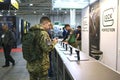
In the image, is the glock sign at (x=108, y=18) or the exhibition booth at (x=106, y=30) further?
the glock sign at (x=108, y=18)

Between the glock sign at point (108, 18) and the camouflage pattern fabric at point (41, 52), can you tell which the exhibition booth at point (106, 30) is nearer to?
the glock sign at point (108, 18)

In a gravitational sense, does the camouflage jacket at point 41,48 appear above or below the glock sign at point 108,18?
below

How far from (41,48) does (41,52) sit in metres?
0.09

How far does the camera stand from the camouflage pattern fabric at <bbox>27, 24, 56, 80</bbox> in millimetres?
4242

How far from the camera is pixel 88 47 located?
9.66 metres

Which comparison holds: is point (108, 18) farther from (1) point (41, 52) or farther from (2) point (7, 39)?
(2) point (7, 39)

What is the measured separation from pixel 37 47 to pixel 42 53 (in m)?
0.14

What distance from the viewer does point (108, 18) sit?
665 cm

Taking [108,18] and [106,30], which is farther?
[106,30]

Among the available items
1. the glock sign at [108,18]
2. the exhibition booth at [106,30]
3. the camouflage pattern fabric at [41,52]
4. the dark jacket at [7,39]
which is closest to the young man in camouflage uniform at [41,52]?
the camouflage pattern fabric at [41,52]

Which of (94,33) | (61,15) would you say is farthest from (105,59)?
(61,15)

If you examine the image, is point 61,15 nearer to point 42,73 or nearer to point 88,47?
point 88,47

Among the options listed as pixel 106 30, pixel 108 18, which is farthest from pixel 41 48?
pixel 106 30

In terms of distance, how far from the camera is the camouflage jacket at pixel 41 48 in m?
4.23
